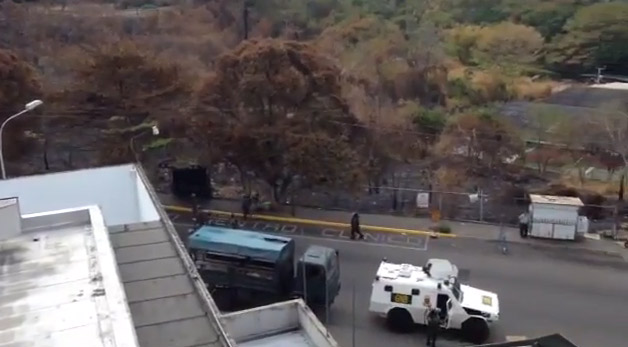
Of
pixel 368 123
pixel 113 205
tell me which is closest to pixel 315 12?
pixel 368 123

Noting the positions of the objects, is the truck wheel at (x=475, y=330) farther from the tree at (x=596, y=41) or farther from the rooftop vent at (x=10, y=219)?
the tree at (x=596, y=41)

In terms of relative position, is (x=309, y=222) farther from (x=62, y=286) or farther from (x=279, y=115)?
(x=62, y=286)

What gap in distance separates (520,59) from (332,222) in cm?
2129

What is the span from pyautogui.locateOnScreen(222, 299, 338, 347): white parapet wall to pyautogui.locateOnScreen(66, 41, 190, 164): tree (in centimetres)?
1019

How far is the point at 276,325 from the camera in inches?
429

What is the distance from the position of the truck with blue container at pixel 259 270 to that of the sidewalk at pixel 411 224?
5.43m

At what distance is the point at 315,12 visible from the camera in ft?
139

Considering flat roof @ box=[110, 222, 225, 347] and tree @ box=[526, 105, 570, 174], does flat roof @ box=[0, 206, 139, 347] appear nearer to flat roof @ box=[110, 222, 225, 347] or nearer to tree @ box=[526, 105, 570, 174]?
flat roof @ box=[110, 222, 225, 347]

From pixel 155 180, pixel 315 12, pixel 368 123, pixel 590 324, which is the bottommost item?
pixel 590 324

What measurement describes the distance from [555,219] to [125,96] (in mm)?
12470

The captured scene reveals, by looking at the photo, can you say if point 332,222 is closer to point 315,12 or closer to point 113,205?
point 113,205

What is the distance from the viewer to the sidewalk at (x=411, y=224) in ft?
58.1

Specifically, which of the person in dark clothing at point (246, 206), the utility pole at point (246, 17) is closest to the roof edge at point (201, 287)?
the person in dark clothing at point (246, 206)

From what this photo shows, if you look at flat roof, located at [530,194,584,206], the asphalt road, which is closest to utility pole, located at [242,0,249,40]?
the asphalt road
